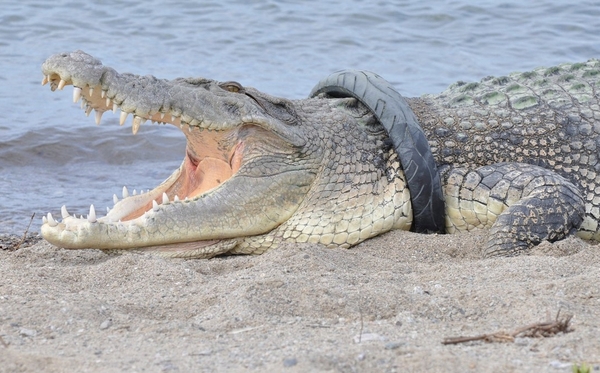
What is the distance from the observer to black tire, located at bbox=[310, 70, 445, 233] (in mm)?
5531

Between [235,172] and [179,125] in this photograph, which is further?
[235,172]

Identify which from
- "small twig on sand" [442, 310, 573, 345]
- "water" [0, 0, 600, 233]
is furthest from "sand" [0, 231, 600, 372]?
"water" [0, 0, 600, 233]

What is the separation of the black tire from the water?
9.98 ft

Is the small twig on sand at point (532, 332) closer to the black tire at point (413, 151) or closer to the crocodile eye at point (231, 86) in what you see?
the black tire at point (413, 151)

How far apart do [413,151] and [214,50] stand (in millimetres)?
8175

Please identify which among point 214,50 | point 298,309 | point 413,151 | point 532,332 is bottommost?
point 214,50

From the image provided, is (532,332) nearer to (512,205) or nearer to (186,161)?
(512,205)

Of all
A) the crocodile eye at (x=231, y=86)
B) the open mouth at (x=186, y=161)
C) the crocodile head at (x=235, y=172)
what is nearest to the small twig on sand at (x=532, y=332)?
the crocodile head at (x=235, y=172)

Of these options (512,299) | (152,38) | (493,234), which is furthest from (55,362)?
(152,38)

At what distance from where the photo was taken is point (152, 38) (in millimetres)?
13797

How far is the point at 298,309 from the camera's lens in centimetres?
395

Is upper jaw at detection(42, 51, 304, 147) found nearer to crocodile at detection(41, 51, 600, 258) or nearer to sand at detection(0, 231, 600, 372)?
crocodile at detection(41, 51, 600, 258)

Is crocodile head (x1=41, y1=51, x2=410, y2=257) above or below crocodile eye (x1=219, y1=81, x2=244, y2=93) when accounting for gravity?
below

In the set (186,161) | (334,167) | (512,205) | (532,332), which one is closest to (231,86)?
(186,161)
